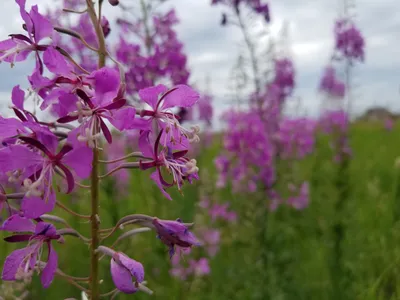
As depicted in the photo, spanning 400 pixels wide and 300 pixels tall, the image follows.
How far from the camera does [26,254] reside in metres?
1.38

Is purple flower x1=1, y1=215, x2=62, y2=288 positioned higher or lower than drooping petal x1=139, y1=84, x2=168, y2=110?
lower

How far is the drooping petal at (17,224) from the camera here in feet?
4.43

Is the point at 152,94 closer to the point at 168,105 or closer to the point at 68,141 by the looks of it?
the point at 168,105

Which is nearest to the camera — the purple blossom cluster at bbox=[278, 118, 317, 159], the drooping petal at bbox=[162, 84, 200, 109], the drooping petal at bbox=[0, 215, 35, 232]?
the drooping petal at bbox=[0, 215, 35, 232]

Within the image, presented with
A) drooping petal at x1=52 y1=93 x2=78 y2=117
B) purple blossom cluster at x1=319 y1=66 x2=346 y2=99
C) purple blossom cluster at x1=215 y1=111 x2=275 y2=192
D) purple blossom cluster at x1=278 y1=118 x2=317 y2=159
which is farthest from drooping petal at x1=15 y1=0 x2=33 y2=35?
purple blossom cluster at x1=319 y1=66 x2=346 y2=99

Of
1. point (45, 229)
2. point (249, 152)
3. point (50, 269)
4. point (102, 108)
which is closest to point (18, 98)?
point (102, 108)

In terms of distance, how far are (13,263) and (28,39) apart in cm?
64

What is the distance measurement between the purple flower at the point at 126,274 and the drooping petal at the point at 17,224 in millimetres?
262

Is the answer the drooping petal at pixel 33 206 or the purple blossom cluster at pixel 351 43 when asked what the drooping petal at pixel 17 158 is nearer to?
the drooping petal at pixel 33 206

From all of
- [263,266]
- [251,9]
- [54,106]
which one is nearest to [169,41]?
→ [251,9]

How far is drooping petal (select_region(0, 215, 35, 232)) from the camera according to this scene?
135 centimetres

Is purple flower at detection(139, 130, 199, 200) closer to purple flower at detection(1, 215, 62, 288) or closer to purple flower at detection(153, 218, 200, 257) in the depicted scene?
purple flower at detection(153, 218, 200, 257)

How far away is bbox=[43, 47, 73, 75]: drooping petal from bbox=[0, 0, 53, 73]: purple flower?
9 centimetres

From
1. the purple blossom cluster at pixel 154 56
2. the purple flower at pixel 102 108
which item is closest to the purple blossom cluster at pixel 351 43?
the purple blossom cluster at pixel 154 56
